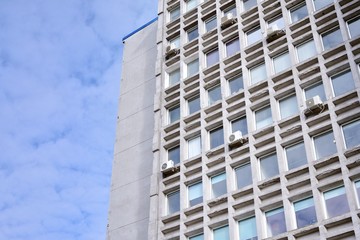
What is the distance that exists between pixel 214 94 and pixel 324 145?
25.1ft

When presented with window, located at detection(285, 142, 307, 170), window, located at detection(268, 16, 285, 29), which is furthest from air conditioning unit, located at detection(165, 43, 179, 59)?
window, located at detection(285, 142, 307, 170)

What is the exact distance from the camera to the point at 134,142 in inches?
1288

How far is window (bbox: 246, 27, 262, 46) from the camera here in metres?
30.7

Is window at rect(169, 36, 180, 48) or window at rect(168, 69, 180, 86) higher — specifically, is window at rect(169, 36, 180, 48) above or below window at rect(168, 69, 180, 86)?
above

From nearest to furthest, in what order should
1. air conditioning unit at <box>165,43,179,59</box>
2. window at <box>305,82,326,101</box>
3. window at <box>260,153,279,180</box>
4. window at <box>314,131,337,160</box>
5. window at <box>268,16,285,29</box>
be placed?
window at <box>314,131,337,160</box> < window at <box>260,153,279,180</box> < window at <box>305,82,326,101</box> < window at <box>268,16,285,29</box> < air conditioning unit at <box>165,43,179,59</box>

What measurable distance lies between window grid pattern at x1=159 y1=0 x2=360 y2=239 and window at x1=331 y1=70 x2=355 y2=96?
258mm

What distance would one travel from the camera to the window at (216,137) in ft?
92.7

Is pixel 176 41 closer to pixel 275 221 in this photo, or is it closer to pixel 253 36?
pixel 253 36

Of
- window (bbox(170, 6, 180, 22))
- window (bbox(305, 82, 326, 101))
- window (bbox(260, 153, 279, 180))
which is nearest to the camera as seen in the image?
window (bbox(260, 153, 279, 180))

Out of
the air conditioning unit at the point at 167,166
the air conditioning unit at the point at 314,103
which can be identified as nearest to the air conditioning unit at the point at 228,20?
the air conditioning unit at the point at 167,166

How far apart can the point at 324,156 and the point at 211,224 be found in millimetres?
5381

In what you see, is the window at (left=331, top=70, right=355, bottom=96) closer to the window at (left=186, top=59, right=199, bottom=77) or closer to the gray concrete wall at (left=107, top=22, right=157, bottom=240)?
the window at (left=186, top=59, right=199, bottom=77)

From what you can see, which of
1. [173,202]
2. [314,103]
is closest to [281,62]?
[314,103]

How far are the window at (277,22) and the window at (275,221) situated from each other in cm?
995
